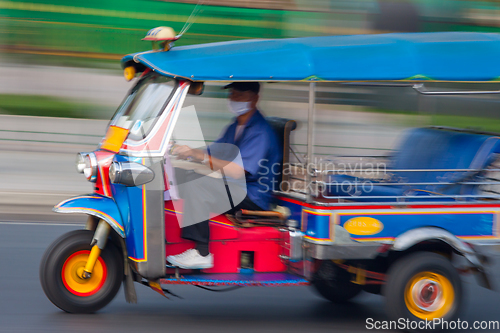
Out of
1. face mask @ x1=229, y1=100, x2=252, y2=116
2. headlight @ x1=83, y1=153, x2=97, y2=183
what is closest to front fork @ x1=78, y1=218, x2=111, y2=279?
headlight @ x1=83, y1=153, x2=97, y2=183

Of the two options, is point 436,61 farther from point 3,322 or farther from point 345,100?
point 3,322

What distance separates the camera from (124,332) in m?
3.97

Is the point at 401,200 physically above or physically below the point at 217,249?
above

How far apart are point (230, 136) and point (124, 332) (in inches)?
61.8

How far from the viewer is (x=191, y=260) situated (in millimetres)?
4090

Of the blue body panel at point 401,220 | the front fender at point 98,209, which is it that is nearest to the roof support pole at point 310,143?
the blue body panel at point 401,220

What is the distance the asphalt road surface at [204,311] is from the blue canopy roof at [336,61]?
1543mm

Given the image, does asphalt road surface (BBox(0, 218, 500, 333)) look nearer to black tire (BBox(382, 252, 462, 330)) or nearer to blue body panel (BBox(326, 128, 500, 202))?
black tire (BBox(382, 252, 462, 330))

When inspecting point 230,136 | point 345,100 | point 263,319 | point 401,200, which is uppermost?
point 345,100

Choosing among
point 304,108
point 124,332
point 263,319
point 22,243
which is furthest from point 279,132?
point 22,243

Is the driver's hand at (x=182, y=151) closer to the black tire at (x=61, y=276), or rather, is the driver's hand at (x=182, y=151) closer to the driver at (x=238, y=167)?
the driver at (x=238, y=167)

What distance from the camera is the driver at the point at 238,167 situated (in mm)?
4102

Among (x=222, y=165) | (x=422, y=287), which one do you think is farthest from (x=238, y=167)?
(x=422, y=287)

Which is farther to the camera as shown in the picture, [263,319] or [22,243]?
[22,243]
